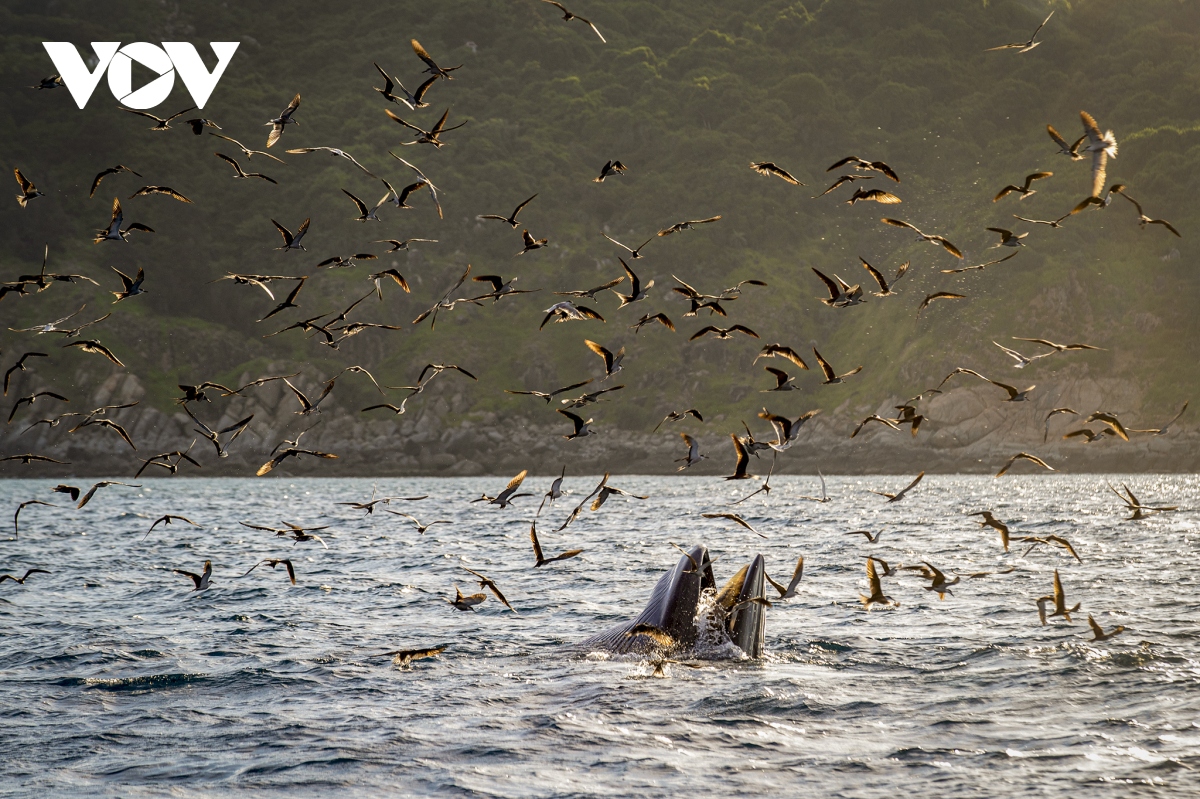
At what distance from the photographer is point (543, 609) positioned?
65.0 feet

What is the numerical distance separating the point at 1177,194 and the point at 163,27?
168 metres

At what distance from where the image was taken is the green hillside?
133 meters

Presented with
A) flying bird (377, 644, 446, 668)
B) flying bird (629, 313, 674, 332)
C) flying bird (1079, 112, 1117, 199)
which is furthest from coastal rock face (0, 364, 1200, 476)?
flying bird (1079, 112, 1117, 199)

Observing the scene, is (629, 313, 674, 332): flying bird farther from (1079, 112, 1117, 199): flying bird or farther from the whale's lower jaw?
(1079, 112, 1117, 199): flying bird

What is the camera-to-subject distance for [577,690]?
12648 mm

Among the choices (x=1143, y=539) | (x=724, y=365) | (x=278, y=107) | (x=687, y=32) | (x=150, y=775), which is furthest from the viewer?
(x=687, y=32)

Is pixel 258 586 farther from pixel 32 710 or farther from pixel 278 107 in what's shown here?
pixel 278 107

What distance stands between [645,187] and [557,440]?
187 feet

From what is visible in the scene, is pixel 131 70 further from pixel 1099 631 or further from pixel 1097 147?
pixel 1099 631

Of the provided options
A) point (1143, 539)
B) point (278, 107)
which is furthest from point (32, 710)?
point (278, 107)

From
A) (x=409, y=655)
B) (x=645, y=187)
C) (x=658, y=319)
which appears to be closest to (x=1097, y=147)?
(x=658, y=319)

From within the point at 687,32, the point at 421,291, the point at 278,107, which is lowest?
the point at 421,291

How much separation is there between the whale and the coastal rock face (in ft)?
315

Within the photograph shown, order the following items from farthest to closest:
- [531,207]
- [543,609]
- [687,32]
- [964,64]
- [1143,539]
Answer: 1. [687,32]
2. [964,64]
3. [531,207]
4. [1143,539]
5. [543,609]
